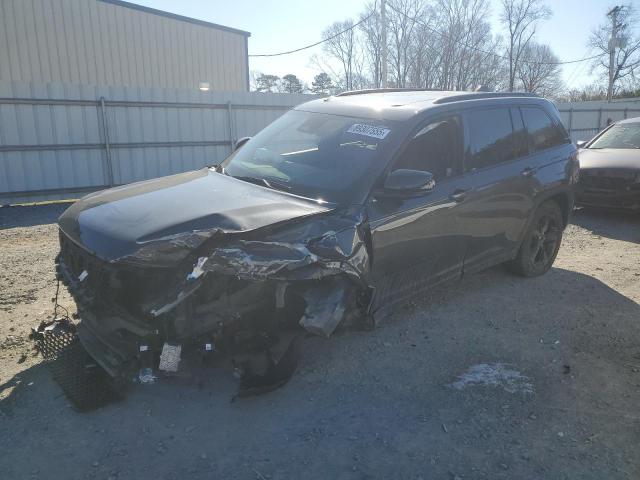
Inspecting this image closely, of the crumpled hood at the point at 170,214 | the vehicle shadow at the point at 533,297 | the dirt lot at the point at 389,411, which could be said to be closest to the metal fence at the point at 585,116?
the vehicle shadow at the point at 533,297

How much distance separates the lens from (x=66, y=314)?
4.21 metres

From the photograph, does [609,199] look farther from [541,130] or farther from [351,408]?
[351,408]

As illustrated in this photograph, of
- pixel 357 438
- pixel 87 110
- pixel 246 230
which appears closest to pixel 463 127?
pixel 246 230

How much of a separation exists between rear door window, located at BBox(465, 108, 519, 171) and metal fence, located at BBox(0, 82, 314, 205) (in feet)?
27.9

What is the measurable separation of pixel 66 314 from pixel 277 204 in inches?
88.3

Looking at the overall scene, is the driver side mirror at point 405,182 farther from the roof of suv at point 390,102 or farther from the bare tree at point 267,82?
the bare tree at point 267,82

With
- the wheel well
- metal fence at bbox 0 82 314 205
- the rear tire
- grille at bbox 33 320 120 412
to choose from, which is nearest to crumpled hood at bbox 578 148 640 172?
the wheel well

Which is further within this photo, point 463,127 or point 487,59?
point 487,59

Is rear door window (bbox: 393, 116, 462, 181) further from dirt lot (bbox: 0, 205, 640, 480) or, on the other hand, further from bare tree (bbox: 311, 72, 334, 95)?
bare tree (bbox: 311, 72, 334, 95)

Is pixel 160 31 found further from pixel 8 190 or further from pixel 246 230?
pixel 246 230

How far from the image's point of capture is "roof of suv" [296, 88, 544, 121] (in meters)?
4.01

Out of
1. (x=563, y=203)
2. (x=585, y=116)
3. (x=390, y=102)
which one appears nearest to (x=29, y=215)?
(x=390, y=102)

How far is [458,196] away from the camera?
163 inches

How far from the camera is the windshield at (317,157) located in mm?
3576
